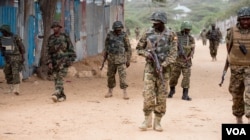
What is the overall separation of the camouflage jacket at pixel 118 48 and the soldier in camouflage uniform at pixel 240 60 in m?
3.42

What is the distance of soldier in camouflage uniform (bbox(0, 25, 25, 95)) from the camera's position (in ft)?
37.9

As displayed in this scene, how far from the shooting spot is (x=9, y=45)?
11.6m

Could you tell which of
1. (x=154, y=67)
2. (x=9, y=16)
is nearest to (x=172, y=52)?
(x=154, y=67)

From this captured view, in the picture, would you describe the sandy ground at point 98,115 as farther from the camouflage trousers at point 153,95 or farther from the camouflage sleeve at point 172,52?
the camouflage sleeve at point 172,52

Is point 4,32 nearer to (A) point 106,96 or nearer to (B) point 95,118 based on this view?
(A) point 106,96

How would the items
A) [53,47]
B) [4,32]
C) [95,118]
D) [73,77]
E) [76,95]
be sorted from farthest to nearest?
[73,77] → [76,95] → [4,32] → [53,47] → [95,118]

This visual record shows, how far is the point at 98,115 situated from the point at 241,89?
8.89ft

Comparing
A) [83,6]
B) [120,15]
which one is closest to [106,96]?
[83,6]

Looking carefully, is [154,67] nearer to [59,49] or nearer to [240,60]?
[240,60]

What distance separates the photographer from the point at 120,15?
2773cm

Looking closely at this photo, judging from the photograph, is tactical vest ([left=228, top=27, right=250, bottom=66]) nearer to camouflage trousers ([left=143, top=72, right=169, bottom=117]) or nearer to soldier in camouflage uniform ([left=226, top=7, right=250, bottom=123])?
soldier in camouflage uniform ([left=226, top=7, right=250, bottom=123])

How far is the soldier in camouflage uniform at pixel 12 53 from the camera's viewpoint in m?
11.6

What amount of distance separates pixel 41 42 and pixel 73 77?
1409 millimetres

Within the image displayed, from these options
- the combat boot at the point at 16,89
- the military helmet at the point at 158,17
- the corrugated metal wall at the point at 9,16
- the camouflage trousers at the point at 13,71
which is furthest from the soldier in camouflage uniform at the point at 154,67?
the corrugated metal wall at the point at 9,16
